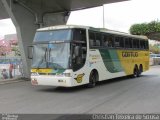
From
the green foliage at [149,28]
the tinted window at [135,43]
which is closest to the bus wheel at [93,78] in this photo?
the tinted window at [135,43]

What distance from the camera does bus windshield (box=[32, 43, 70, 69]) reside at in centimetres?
1597

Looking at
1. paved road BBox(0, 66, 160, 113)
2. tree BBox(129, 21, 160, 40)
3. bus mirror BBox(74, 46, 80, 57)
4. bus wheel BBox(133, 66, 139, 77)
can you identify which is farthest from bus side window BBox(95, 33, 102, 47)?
tree BBox(129, 21, 160, 40)

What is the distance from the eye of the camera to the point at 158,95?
1484 centimetres

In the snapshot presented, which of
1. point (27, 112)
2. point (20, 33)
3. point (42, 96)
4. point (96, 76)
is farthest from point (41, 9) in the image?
point (27, 112)

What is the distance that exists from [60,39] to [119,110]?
20.0 ft

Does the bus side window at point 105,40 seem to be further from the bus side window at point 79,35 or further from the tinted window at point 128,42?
the tinted window at point 128,42

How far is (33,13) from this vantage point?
2528 cm

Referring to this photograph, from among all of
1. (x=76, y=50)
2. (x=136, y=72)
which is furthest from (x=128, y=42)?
(x=76, y=50)

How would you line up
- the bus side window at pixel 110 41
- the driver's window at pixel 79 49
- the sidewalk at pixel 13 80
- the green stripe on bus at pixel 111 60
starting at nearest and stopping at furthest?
the driver's window at pixel 79 49 → the green stripe on bus at pixel 111 60 → the bus side window at pixel 110 41 → the sidewalk at pixel 13 80

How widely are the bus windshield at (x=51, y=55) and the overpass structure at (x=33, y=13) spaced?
7295mm

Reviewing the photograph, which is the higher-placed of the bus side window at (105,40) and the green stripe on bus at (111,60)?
the bus side window at (105,40)

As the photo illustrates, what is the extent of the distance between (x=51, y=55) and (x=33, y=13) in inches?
382

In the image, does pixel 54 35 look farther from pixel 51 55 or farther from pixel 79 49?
pixel 79 49

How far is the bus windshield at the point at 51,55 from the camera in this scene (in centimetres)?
1597
